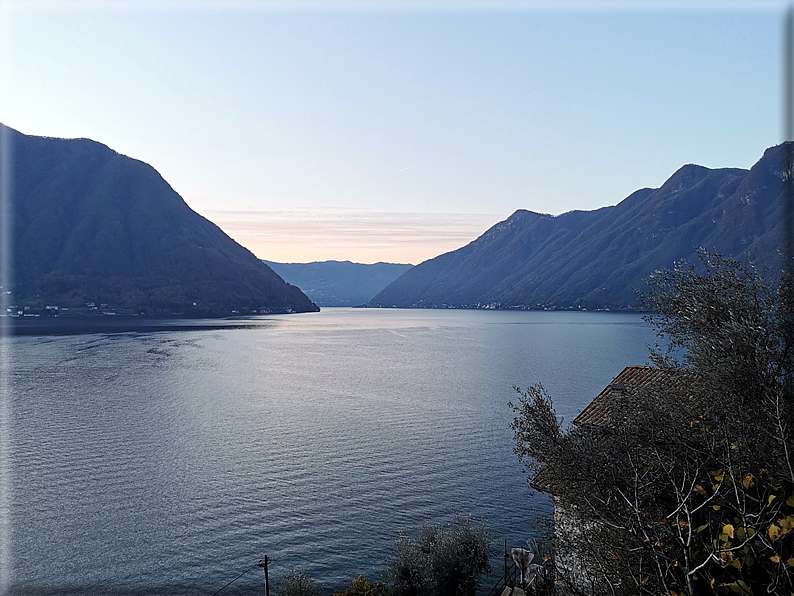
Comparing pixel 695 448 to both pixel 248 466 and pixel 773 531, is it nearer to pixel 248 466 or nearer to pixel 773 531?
pixel 773 531

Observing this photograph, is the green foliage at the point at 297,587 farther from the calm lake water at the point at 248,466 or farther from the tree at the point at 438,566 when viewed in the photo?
the tree at the point at 438,566

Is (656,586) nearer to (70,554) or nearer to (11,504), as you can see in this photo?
(70,554)

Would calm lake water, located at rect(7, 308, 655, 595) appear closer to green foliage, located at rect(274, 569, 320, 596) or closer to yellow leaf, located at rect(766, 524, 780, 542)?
green foliage, located at rect(274, 569, 320, 596)

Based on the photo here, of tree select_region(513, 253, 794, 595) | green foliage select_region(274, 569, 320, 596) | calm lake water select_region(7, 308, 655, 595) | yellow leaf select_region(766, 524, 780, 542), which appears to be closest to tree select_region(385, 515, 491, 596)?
calm lake water select_region(7, 308, 655, 595)

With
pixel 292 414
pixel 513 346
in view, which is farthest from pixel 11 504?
pixel 513 346

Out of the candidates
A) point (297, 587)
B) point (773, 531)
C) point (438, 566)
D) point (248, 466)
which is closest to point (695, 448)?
point (773, 531)
